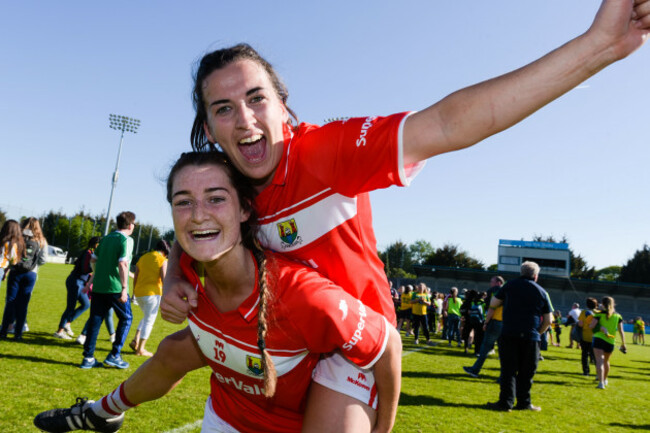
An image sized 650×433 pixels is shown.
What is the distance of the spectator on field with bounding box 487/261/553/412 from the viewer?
7.95 meters

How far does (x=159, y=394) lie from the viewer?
302 cm

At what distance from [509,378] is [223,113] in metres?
7.42

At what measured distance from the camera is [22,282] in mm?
8617

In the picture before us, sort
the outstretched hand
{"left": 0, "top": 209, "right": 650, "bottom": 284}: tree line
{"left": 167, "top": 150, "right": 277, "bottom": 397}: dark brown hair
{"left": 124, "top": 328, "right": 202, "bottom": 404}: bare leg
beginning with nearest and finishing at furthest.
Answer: the outstretched hand < {"left": 167, "top": 150, "right": 277, "bottom": 397}: dark brown hair < {"left": 124, "top": 328, "right": 202, "bottom": 404}: bare leg < {"left": 0, "top": 209, "right": 650, "bottom": 284}: tree line

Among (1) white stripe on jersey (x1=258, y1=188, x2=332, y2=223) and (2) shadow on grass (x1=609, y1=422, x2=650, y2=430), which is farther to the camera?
(2) shadow on grass (x1=609, y1=422, x2=650, y2=430)

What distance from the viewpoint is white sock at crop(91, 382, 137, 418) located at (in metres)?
3.16

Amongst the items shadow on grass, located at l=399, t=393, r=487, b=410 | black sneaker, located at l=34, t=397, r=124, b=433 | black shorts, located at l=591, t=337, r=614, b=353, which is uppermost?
black shorts, located at l=591, t=337, r=614, b=353

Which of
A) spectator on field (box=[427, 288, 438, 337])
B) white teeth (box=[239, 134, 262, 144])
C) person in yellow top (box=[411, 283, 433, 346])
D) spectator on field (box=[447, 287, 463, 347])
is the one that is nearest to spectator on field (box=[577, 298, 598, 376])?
spectator on field (box=[447, 287, 463, 347])

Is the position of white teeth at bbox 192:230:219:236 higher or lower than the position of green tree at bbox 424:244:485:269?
lower

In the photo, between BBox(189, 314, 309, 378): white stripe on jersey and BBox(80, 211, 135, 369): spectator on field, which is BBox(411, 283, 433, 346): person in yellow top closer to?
BBox(80, 211, 135, 369): spectator on field

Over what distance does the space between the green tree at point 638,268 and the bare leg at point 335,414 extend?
84150 mm

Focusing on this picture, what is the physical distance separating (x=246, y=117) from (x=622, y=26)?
58.4 inches

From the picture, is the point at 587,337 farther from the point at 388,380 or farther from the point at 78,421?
the point at 78,421

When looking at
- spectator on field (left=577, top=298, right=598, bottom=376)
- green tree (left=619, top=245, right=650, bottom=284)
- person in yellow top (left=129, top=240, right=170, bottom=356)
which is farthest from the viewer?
green tree (left=619, top=245, right=650, bottom=284)
